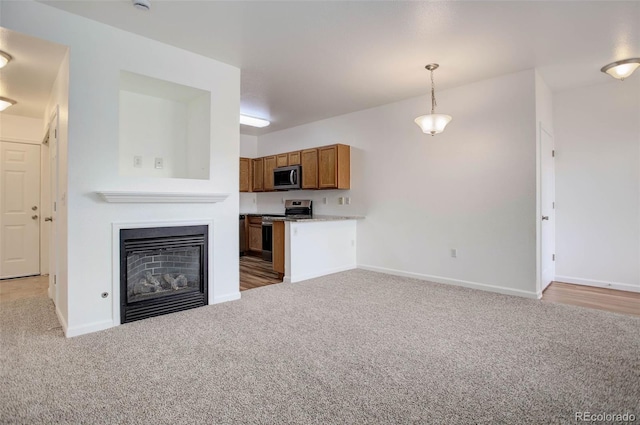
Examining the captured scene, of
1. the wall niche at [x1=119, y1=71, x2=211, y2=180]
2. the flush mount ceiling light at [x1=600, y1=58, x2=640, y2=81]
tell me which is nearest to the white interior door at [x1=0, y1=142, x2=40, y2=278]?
the wall niche at [x1=119, y1=71, x2=211, y2=180]

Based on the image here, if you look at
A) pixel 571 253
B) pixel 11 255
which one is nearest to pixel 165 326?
pixel 11 255

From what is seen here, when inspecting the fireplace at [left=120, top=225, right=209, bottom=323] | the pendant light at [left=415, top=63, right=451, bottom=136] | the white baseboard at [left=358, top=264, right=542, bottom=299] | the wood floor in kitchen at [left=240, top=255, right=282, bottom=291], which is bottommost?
the wood floor in kitchen at [left=240, top=255, right=282, bottom=291]

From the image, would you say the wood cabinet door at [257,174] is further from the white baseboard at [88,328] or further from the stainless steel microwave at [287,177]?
the white baseboard at [88,328]

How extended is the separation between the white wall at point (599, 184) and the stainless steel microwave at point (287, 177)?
4.08 m

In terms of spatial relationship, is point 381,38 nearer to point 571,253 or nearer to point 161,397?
point 161,397

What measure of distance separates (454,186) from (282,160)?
3.38 m

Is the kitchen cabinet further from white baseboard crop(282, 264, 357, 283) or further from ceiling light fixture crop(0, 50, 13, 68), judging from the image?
ceiling light fixture crop(0, 50, 13, 68)

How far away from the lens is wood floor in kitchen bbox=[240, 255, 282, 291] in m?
4.62

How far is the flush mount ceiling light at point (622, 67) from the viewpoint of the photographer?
3.47m

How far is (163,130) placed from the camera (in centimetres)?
371

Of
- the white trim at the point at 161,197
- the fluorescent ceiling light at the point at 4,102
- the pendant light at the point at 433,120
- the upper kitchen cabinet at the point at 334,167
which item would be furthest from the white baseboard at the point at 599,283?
the fluorescent ceiling light at the point at 4,102

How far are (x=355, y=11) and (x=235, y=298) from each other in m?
3.11

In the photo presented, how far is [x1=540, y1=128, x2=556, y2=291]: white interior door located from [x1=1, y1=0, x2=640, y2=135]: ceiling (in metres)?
0.85

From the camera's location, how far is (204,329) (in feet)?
9.32
